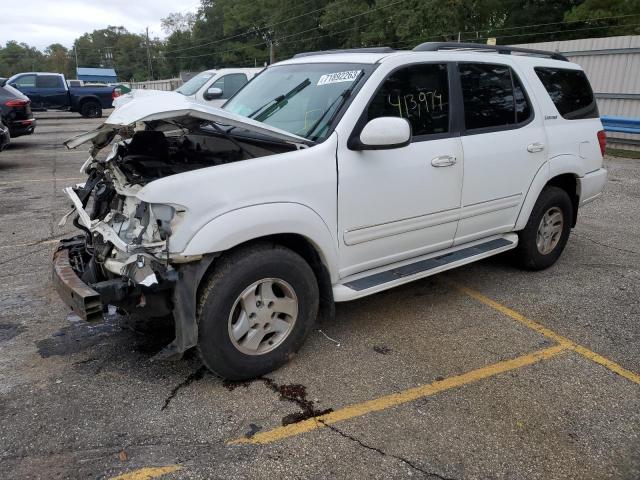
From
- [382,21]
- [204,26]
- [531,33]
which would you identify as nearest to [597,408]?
[531,33]

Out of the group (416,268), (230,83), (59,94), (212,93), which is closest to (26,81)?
(59,94)

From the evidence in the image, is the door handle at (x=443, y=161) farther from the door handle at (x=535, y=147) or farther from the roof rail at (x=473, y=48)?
the door handle at (x=535, y=147)

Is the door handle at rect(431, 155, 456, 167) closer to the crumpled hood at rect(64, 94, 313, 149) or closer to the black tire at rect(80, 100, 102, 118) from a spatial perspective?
the crumpled hood at rect(64, 94, 313, 149)

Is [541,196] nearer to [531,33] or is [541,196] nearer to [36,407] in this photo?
[36,407]

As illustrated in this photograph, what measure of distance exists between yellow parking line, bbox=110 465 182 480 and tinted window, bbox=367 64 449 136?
7.93ft

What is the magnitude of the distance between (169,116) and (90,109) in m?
23.9

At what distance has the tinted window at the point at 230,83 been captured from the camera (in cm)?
1299

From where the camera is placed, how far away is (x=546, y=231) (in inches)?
205

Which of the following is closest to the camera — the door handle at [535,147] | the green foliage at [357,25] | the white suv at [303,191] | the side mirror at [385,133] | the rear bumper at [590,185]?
the white suv at [303,191]

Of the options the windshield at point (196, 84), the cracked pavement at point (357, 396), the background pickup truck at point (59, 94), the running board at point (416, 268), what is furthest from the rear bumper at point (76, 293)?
the background pickup truck at point (59, 94)

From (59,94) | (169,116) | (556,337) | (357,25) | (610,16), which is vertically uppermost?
(357,25)

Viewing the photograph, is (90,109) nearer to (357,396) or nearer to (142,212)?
(142,212)

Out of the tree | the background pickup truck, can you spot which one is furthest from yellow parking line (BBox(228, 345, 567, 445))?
the tree

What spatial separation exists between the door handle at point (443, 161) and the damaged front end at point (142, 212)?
108 centimetres
